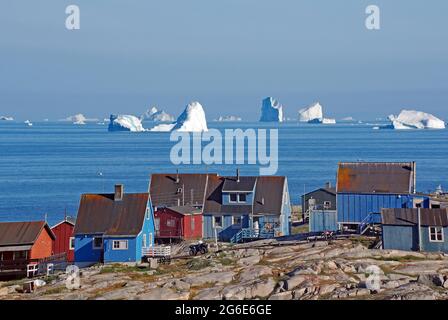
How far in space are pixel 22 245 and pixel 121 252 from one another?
215 inches

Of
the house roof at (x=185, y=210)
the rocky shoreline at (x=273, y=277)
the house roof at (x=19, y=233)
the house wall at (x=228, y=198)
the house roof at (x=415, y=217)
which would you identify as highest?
the house wall at (x=228, y=198)

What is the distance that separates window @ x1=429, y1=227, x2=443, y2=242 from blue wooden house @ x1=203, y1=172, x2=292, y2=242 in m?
13.5

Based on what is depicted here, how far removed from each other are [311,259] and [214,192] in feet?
56.1

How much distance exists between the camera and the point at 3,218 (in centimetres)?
9688

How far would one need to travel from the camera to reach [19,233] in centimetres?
5134

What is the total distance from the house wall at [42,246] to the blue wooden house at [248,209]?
11.9 meters

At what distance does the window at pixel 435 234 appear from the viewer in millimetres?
47844

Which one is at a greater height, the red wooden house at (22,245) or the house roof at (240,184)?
the house roof at (240,184)

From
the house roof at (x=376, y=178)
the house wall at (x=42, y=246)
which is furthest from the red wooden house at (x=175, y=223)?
the house roof at (x=376, y=178)

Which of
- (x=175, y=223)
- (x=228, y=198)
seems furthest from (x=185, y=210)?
(x=228, y=198)

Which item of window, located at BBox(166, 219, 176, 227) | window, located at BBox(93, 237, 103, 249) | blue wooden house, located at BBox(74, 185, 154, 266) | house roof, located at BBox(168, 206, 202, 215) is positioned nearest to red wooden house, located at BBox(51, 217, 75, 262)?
blue wooden house, located at BBox(74, 185, 154, 266)

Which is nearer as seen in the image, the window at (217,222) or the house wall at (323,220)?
the house wall at (323,220)

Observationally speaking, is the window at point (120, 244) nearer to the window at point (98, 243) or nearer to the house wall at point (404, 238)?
the window at point (98, 243)

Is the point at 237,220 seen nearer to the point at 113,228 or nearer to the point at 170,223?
the point at 170,223
